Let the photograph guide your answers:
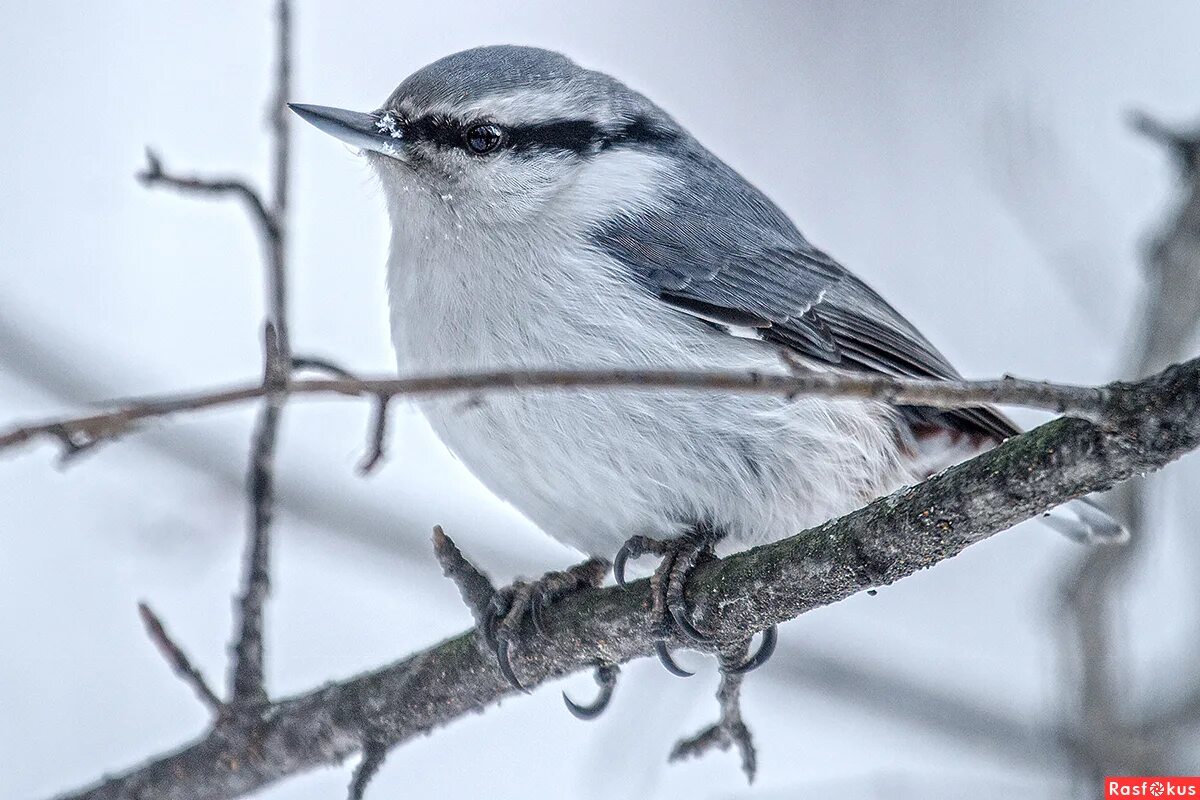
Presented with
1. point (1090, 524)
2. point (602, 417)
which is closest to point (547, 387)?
point (602, 417)

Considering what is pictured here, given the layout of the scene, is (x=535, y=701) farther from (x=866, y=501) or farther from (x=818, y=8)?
(x=818, y=8)

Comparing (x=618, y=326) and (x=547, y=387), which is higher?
(x=618, y=326)

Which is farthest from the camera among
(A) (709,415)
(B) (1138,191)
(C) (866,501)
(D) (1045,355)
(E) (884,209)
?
(E) (884,209)

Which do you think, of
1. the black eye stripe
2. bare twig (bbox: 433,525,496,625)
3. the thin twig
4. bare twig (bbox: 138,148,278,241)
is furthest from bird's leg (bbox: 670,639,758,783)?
the black eye stripe

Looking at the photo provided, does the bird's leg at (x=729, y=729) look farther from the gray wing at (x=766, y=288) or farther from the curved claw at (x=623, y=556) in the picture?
the gray wing at (x=766, y=288)

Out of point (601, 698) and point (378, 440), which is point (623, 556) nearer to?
point (601, 698)

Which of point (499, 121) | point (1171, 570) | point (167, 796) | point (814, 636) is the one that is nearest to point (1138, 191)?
point (1171, 570)

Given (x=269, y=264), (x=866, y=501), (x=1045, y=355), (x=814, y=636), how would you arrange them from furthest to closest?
(x=1045, y=355)
(x=814, y=636)
(x=866, y=501)
(x=269, y=264)
